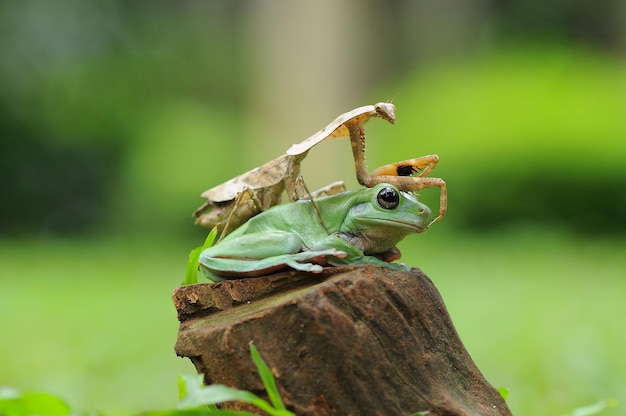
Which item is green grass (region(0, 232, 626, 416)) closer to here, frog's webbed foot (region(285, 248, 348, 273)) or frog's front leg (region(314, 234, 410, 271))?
frog's front leg (region(314, 234, 410, 271))

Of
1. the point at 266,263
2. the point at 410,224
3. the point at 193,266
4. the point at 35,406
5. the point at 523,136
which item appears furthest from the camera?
the point at 523,136

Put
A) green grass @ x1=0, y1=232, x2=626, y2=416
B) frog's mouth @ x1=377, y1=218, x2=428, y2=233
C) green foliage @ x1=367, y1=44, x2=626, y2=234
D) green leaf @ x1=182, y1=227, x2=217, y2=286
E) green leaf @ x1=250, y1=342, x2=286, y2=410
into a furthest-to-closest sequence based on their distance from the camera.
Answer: green foliage @ x1=367, y1=44, x2=626, y2=234
green grass @ x1=0, y1=232, x2=626, y2=416
green leaf @ x1=182, y1=227, x2=217, y2=286
frog's mouth @ x1=377, y1=218, x2=428, y2=233
green leaf @ x1=250, y1=342, x2=286, y2=410

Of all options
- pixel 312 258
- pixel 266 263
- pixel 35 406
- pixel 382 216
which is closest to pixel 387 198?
pixel 382 216

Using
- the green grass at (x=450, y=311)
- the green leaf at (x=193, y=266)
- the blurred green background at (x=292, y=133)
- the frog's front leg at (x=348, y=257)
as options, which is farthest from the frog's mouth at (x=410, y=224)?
the blurred green background at (x=292, y=133)

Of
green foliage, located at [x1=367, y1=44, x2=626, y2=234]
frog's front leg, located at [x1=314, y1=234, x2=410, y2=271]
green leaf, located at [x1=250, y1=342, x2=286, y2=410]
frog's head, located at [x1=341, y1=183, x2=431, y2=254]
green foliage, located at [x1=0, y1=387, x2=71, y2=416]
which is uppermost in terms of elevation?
green foliage, located at [x1=367, y1=44, x2=626, y2=234]

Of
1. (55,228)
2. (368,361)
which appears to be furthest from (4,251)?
(368,361)

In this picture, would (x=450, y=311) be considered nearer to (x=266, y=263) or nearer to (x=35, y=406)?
(x=266, y=263)

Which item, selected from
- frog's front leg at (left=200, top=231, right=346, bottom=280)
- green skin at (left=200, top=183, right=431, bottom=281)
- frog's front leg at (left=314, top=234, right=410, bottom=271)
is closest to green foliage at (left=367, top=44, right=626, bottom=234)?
green skin at (left=200, top=183, right=431, bottom=281)
